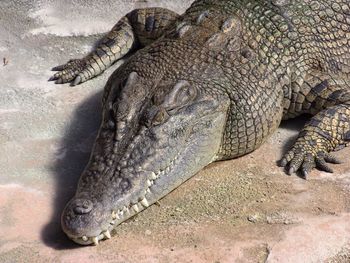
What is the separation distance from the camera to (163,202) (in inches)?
168

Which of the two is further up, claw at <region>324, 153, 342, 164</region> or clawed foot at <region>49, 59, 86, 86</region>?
claw at <region>324, 153, 342, 164</region>

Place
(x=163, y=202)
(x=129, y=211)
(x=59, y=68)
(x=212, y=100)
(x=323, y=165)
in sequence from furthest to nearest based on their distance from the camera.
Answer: (x=59, y=68)
(x=323, y=165)
(x=212, y=100)
(x=163, y=202)
(x=129, y=211)

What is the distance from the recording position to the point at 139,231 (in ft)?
13.1

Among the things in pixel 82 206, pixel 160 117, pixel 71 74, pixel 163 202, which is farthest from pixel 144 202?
pixel 71 74

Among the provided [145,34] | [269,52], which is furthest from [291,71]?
[145,34]

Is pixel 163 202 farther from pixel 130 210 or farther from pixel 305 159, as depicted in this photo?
pixel 305 159

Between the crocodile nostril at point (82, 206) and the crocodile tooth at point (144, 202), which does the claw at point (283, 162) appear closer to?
the crocodile tooth at point (144, 202)

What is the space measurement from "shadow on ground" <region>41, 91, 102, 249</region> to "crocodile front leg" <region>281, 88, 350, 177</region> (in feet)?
4.92

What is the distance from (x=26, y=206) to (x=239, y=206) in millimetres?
1405

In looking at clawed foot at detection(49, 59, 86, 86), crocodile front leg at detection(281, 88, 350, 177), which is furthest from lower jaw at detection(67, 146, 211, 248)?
clawed foot at detection(49, 59, 86, 86)

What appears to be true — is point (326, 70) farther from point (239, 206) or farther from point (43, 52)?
point (43, 52)

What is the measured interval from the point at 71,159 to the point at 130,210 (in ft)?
3.23

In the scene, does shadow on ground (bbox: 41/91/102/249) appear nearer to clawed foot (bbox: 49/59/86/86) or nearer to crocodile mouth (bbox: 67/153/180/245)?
crocodile mouth (bbox: 67/153/180/245)

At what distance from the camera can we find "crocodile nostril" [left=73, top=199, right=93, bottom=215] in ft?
12.4
